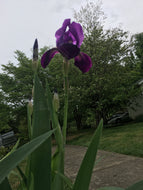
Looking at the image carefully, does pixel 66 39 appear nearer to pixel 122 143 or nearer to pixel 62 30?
pixel 62 30

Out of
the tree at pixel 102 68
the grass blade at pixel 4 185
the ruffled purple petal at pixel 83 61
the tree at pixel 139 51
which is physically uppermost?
the tree at pixel 139 51

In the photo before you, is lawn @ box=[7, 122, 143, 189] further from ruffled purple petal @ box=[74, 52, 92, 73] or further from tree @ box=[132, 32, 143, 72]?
tree @ box=[132, 32, 143, 72]

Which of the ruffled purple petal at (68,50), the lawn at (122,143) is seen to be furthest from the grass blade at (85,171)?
the lawn at (122,143)

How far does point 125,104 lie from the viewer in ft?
37.8

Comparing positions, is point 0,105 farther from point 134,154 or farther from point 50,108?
point 50,108

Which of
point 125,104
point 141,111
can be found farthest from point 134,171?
point 141,111

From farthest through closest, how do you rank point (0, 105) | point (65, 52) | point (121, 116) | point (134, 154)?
point (121, 116), point (0, 105), point (134, 154), point (65, 52)

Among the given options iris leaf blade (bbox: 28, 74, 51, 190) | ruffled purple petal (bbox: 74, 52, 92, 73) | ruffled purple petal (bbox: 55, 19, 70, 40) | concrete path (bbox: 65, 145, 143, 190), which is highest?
ruffled purple petal (bbox: 55, 19, 70, 40)

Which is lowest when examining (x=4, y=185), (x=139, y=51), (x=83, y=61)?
(x=4, y=185)

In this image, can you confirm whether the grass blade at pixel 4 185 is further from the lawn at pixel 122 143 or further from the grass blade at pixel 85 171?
the lawn at pixel 122 143

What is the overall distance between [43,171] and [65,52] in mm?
556

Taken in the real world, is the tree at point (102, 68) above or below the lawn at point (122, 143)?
above

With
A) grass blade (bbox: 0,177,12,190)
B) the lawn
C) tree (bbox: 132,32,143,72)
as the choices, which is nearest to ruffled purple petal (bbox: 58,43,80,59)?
grass blade (bbox: 0,177,12,190)

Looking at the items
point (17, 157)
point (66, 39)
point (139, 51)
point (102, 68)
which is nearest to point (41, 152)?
point (17, 157)
